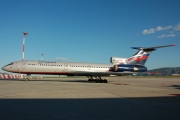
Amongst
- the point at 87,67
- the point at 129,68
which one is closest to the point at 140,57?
the point at 129,68

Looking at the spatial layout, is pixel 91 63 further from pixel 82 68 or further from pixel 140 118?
pixel 140 118

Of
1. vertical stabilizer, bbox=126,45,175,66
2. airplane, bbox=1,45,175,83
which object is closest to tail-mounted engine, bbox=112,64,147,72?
airplane, bbox=1,45,175,83

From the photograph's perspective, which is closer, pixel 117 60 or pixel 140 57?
pixel 140 57

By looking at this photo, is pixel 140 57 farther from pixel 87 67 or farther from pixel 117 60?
pixel 87 67

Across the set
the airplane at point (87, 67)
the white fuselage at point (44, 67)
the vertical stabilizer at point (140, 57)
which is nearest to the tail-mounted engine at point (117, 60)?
the airplane at point (87, 67)

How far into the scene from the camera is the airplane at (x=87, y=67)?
106ft

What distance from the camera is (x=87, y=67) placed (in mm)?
34750

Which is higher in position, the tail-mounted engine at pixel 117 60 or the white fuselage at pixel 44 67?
the tail-mounted engine at pixel 117 60

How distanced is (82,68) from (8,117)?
2812cm

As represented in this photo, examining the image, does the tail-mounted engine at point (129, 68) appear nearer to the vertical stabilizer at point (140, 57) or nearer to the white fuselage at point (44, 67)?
the vertical stabilizer at point (140, 57)

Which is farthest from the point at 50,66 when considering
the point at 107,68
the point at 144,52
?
the point at 144,52

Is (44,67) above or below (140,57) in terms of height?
below

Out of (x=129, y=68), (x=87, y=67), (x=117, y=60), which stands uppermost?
(x=117, y=60)

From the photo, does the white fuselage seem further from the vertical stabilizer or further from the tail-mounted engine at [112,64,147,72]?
the vertical stabilizer
